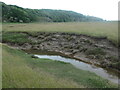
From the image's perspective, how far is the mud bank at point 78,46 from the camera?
102 ft

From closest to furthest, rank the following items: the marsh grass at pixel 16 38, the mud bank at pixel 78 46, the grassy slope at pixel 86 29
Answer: the mud bank at pixel 78 46
the grassy slope at pixel 86 29
the marsh grass at pixel 16 38

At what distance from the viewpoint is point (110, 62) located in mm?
29219

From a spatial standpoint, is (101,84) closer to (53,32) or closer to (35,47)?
(35,47)

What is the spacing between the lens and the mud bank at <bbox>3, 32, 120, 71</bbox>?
102 feet

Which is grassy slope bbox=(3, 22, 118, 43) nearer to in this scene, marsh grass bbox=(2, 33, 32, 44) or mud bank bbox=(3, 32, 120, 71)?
mud bank bbox=(3, 32, 120, 71)

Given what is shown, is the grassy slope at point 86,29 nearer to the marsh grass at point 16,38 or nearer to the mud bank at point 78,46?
the mud bank at point 78,46

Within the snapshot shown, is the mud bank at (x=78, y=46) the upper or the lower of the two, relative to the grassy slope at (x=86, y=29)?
lower

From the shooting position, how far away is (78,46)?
126ft

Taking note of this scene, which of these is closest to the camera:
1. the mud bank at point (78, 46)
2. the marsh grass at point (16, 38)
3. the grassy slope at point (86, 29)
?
the mud bank at point (78, 46)

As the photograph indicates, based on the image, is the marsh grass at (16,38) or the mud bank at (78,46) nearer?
the mud bank at (78,46)

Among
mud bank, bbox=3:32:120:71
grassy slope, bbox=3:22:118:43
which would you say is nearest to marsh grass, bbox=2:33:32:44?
mud bank, bbox=3:32:120:71

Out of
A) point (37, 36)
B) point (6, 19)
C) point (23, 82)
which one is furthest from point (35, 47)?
point (6, 19)

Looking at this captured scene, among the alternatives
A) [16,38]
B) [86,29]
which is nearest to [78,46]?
[86,29]

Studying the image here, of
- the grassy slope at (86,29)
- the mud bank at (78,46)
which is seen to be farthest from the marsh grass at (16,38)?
the grassy slope at (86,29)
